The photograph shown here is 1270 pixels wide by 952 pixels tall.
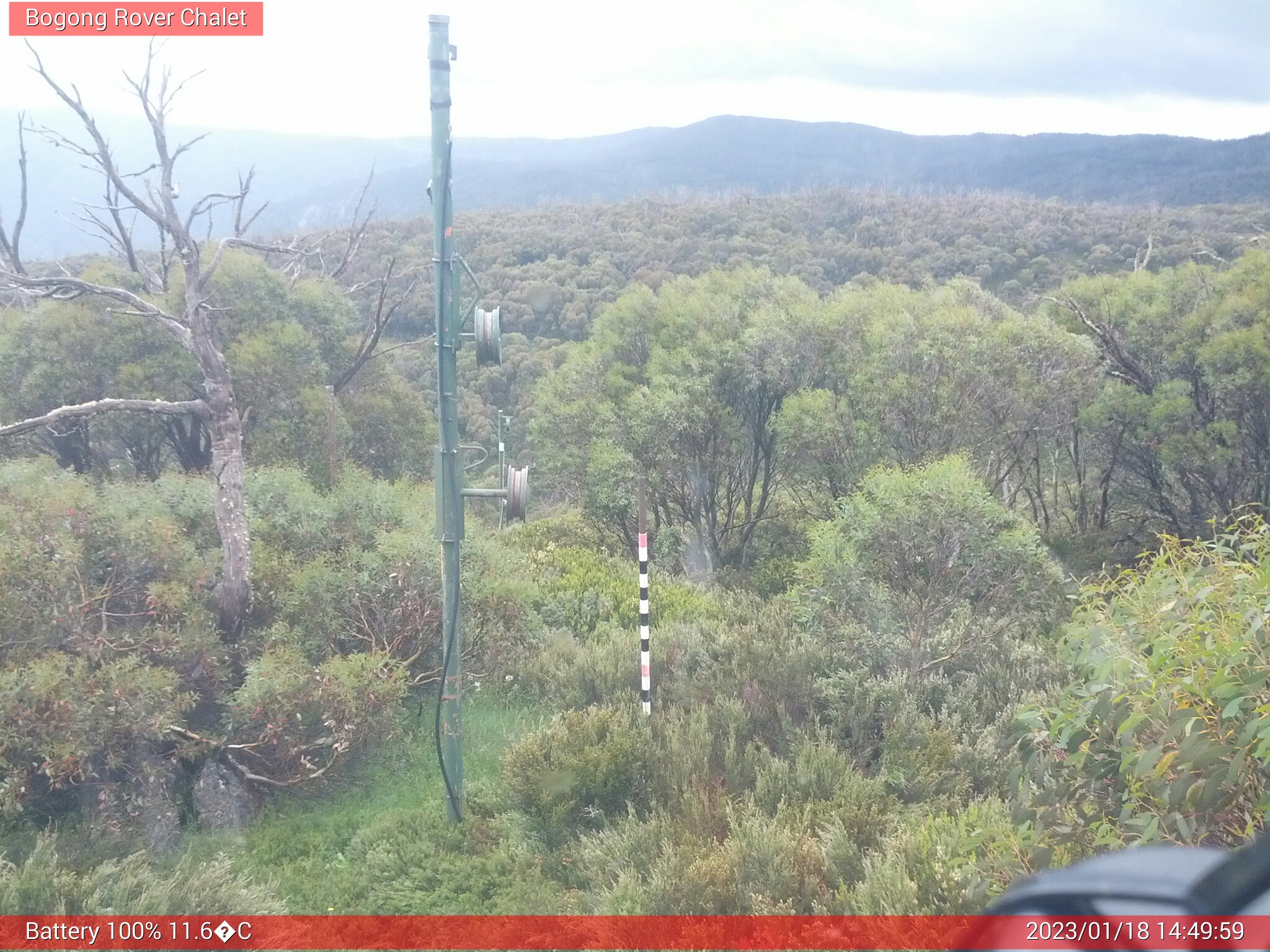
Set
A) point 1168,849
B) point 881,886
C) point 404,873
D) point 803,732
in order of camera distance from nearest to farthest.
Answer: point 1168,849
point 881,886
point 404,873
point 803,732

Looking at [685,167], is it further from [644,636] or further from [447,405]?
[447,405]

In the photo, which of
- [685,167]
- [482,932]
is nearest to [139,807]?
[482,932]

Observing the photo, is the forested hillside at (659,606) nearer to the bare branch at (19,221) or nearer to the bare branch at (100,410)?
the bare branch at (100,410)

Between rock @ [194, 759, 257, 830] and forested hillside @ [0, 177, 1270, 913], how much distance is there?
0.03 m

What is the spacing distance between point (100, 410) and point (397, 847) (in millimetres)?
3942

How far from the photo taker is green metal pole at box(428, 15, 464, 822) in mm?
5730

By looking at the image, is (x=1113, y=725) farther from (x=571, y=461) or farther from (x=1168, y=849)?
(x=571, y=461)

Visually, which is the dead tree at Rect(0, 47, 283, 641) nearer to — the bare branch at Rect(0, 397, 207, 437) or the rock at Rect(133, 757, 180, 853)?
the bare branch at Rect(0, 397, 207, 437)

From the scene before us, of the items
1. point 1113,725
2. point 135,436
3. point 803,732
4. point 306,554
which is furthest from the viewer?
point 135,436

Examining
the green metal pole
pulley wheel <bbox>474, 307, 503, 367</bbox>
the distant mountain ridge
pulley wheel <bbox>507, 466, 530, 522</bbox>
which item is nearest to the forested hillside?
the green metal pole

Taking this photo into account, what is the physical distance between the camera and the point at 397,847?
5.99 m

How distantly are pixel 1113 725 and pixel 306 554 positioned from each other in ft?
23.7

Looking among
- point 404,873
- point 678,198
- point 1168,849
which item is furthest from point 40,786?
point 678,198

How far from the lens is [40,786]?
595cm
